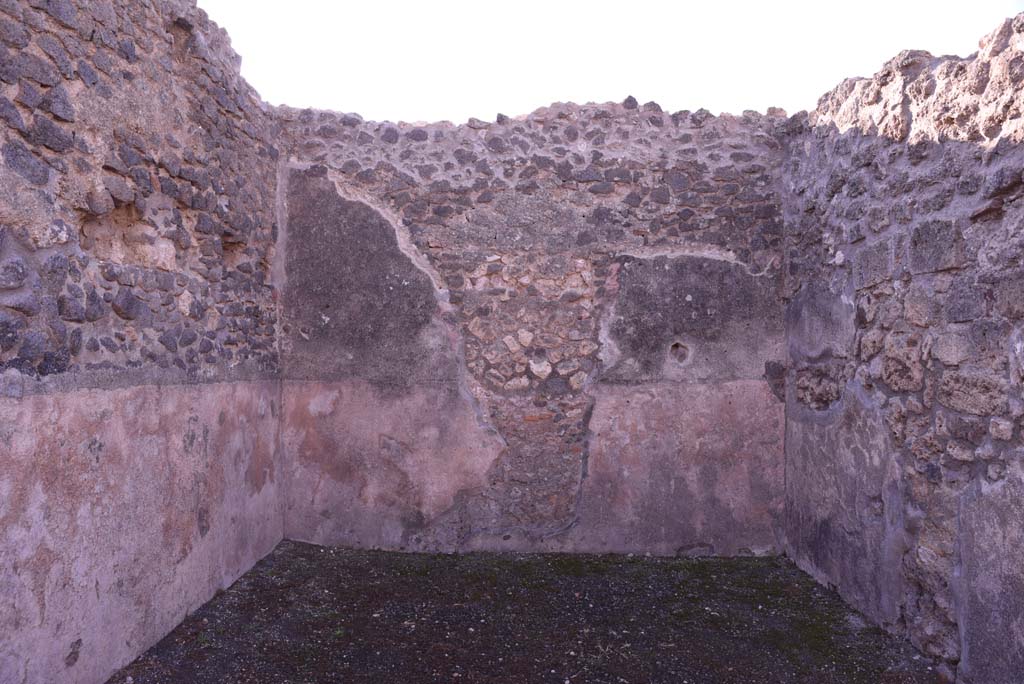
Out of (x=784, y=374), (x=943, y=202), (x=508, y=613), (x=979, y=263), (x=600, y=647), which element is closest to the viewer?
(x=979, y=263)

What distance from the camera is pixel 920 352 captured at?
2.79 metres

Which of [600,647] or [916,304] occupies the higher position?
[916,304]

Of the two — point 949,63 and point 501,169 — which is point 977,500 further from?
point 501,169

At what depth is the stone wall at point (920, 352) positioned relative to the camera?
2.31 m

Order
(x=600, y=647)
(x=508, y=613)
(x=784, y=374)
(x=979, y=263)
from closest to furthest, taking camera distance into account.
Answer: (x=979, y=263) < (x=600, y=647) < (x=508, y=613) < (x=784, y=374)

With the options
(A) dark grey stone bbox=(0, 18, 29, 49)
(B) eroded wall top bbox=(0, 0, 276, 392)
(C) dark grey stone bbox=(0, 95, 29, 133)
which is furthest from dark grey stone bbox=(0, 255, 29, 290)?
(A) dark grey stone bbox=(0, 18, 29, 49)

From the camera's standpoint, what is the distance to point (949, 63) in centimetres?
268

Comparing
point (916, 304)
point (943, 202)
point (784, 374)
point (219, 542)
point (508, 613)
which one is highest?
point (943, 202)

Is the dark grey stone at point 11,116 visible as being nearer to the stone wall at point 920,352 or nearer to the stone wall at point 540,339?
the stone wall at point 540,339

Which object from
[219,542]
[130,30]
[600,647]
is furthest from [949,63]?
[219,542]

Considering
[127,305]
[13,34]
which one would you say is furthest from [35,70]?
[127,305]

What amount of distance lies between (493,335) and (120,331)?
86.3 inches

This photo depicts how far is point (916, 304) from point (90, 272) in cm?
334

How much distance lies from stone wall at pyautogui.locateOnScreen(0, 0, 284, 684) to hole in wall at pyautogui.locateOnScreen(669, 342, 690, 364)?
2595mm
